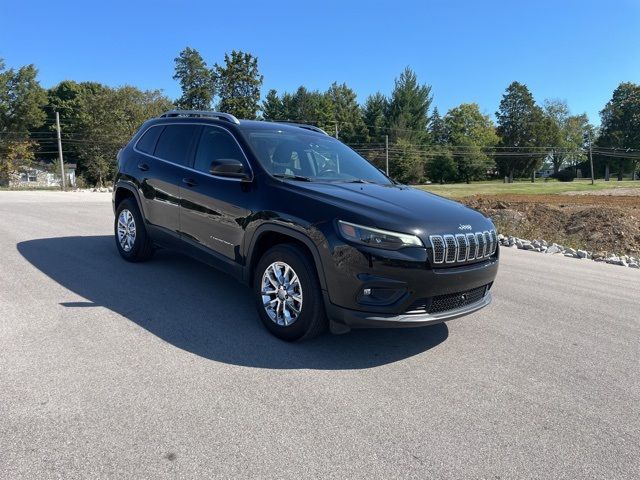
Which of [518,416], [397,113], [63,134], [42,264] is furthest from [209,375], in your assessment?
[397,113]

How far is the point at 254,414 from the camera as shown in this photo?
297 centimetres

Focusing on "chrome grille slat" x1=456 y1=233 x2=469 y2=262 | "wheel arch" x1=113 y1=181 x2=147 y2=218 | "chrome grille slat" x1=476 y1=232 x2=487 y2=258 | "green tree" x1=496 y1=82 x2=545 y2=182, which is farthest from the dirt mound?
"green tree" x1=496 y1=82 x2=545 y2=182

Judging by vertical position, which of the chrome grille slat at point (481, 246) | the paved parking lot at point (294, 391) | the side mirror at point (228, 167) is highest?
the side mirror at point (228, 167)

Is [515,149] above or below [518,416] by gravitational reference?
above

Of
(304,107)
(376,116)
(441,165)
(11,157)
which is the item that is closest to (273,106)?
(304,107)

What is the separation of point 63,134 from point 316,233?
7009 cm

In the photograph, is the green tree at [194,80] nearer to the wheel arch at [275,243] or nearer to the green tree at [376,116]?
the green tree at [376,116]

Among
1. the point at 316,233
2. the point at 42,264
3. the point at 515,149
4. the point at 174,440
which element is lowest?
the point at 174,440

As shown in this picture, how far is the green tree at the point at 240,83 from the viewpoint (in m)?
66.9

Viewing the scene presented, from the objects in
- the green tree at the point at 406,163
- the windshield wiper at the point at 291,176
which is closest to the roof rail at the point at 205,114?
the windshield wiper at the point at 291,176

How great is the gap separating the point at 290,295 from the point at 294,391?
34.9 inches

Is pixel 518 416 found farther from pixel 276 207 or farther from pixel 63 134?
pixel 63 134

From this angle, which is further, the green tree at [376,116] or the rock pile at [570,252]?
the green tree at [376,116]

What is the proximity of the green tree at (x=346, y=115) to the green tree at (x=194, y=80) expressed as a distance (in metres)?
19.4
